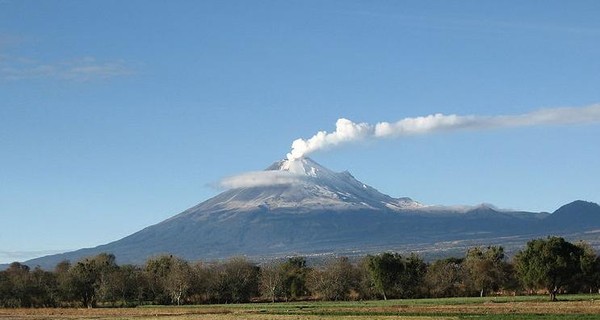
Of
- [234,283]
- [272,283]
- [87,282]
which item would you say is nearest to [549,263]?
[272,283]

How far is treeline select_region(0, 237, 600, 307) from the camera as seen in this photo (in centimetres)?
12569

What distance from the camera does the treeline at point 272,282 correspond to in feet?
412

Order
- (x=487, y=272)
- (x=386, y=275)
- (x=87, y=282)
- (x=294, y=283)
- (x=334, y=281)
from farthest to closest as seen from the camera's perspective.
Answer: (x=294, y=283) → (x=487, y=272) → (x=334, y=281) → (x=386, y=275) → (x=87, y=282)

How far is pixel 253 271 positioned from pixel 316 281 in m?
11.1

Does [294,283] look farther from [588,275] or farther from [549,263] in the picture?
[588,275]

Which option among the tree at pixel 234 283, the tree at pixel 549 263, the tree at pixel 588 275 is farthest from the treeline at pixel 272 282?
the tree at pixel 549 263

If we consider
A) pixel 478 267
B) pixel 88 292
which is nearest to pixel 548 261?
pixel 478 267

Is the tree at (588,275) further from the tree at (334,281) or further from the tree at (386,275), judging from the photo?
the tree at (334,281)

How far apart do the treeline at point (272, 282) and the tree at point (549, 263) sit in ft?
12.0

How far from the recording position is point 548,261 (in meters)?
113

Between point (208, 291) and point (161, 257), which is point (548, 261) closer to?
point (208, 291)

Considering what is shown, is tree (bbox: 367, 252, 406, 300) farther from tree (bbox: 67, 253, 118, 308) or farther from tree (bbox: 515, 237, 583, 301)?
tree (bbox: 67, 253, 118, 308)

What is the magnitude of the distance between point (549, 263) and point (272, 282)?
39.8 m

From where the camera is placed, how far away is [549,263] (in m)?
112
